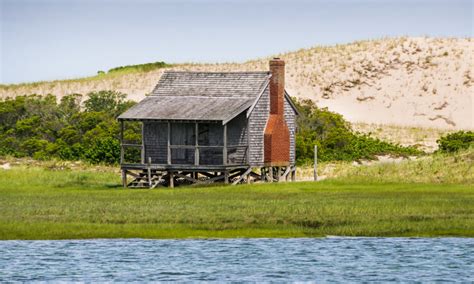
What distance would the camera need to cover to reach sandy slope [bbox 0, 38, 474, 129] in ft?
346

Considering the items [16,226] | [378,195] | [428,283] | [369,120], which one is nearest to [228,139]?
[378,195]

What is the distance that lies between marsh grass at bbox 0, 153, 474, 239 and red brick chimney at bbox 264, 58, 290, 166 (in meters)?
6.43

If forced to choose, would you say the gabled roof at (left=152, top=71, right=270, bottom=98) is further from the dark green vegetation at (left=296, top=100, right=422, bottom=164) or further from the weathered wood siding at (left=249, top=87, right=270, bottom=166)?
the dark green vegetation at (left=296, top=100, right=422, bottom=164)

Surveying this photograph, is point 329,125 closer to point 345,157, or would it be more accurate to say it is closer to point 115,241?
point 345,157

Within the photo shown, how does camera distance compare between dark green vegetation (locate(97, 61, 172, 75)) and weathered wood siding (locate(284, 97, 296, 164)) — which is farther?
dark green vegetation (locate(97, 61, 172, 75))

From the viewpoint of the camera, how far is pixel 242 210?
4162 cm

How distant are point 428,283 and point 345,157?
1648 inches

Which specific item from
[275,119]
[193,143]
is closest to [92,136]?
[193,143]

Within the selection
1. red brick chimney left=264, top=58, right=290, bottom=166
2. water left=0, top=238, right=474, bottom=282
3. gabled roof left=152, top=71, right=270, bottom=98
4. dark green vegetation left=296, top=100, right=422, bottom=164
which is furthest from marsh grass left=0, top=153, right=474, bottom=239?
dark green vegetation left=296, top=100, right=422, bottom=164

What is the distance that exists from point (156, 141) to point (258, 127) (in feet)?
16.8

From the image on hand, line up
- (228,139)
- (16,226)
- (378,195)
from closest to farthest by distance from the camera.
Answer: (16,226) < (378,195) < (228,139)

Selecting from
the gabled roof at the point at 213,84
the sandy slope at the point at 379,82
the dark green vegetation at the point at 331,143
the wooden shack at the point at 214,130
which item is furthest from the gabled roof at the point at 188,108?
the sandy slope at the point at 379,82

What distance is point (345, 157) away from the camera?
71.1 meters

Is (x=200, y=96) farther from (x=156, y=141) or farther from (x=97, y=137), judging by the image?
(x=97, y=137)
